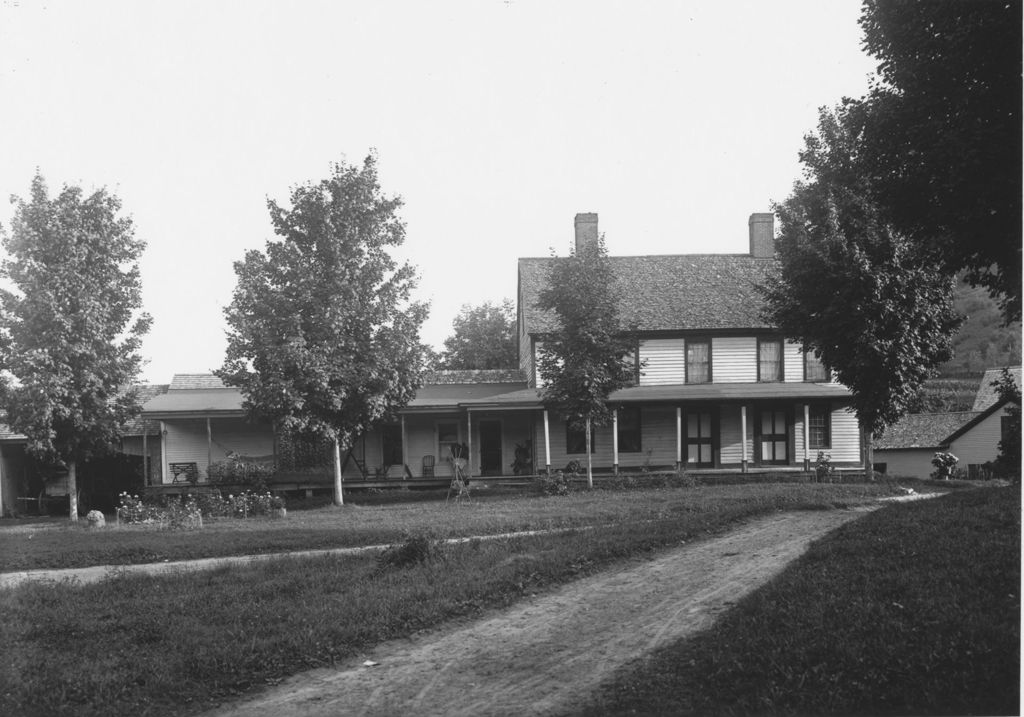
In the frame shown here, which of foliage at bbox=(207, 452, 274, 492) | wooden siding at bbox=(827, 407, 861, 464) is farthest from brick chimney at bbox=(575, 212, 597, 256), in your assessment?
foliage at bbox=(207, 452, 274, 492)

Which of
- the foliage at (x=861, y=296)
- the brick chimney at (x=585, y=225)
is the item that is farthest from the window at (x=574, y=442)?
the foliage at (x=861, y=296)

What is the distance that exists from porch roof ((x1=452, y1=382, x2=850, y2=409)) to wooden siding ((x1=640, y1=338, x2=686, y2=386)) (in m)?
0.32

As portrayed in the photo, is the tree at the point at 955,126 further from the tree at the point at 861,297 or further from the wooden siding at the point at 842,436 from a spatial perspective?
the wooden siding at the point at 842,436

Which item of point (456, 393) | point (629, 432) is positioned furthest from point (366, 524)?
point (629, 432)

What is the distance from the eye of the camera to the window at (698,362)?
93.5 ft

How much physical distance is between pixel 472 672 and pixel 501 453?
2258cm

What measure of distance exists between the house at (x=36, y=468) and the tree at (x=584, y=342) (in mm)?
13514

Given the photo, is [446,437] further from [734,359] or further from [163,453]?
[734,359]

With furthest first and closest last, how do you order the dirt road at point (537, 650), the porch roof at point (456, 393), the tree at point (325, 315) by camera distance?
the porch roof at point (456, 393) → the tree at point (325, 315) → the dirt road at point (537, 650)

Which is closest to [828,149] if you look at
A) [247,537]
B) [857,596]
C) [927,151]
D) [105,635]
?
[927,151]

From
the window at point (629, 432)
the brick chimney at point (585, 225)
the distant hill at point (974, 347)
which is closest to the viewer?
the distant hill at point (974, 347)

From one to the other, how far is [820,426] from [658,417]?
520 cm

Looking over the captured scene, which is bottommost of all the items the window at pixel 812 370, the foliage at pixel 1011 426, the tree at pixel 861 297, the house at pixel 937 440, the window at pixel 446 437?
the house at pixel 937 440

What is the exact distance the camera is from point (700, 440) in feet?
94.6
